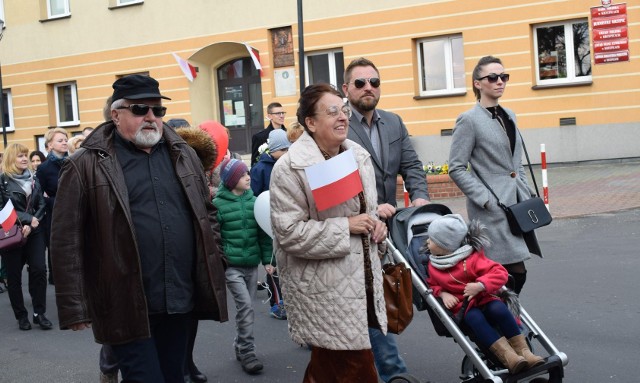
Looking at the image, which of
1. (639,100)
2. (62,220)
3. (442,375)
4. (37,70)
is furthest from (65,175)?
(37,70)

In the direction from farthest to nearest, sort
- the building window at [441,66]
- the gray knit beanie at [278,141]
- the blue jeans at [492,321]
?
the building window at [441,66], the gray knit beanie at [278,141], the blue jeans at [492,321]

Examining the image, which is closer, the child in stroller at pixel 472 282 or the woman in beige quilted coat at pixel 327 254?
the woman in beige quilted coat at pixel 327 254

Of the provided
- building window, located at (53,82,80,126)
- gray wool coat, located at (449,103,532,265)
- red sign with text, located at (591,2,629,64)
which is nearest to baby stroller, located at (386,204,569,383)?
gray wool coat, located at (449,103,532,265)

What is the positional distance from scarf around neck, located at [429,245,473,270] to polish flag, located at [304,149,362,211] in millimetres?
1023

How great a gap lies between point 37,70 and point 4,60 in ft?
5.57

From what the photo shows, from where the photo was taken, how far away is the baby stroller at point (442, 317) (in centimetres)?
493

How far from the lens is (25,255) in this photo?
934 cm

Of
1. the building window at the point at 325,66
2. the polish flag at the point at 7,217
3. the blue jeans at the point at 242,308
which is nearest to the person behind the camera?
the blue jeans at the point at 242,308

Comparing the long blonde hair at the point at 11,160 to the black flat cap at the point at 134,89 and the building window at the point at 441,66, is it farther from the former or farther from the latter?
the building window at the point at 441,66

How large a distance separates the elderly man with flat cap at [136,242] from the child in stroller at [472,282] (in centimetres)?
132

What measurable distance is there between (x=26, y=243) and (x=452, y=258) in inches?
222

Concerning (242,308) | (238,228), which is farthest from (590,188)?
(242,308)

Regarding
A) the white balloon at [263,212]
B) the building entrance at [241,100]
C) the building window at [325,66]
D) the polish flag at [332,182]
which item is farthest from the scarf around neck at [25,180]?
the building entrance at [241,100]

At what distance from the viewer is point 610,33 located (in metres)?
20.1
